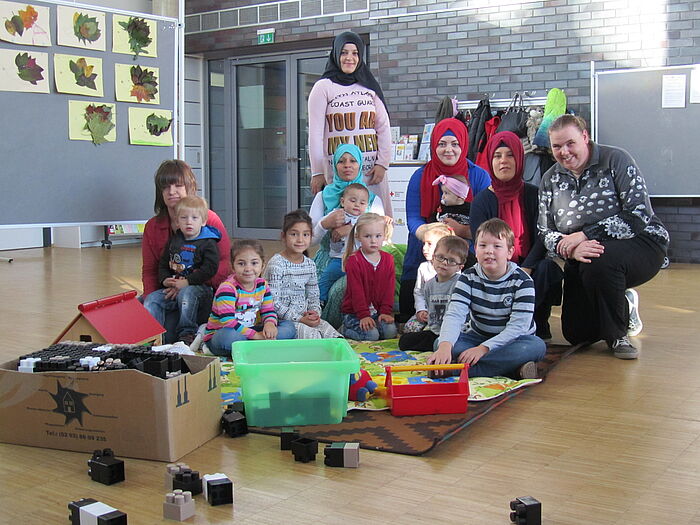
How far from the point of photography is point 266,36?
910 centimetres

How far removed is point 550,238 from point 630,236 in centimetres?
33

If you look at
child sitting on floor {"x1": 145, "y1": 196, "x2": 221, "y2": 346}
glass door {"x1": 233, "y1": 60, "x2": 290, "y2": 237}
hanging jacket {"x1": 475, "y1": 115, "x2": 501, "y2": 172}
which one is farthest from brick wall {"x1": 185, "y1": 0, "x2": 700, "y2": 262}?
child sitting on floor {"x1": 145, "y1": 196, "x2": 221, "y2": 346}

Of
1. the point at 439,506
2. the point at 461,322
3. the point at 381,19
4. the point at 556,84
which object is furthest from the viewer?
the point at 381,19

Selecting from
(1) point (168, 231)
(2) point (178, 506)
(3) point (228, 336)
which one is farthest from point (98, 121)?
(2) point (178, 506)

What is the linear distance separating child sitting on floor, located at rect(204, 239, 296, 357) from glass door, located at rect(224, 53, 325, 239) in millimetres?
5784

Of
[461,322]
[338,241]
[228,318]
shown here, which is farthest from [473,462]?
[338,241]

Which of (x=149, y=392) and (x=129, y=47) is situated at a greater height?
(x=129, y=47)

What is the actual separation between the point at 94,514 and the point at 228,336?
69.8 inches

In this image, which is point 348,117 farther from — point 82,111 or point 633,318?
point 633,318

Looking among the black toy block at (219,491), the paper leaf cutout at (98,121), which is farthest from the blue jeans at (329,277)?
the black toy block at (219,491)

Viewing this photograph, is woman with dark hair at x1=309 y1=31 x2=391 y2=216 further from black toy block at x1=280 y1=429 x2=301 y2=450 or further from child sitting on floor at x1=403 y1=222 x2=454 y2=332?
black toy block at x1=280 y1=429 x2=301 y2=450

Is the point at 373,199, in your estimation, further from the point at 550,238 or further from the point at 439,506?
the point at 439,506

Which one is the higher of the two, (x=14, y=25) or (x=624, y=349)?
(x=14, y=25)

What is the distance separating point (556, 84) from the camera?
7.32m
